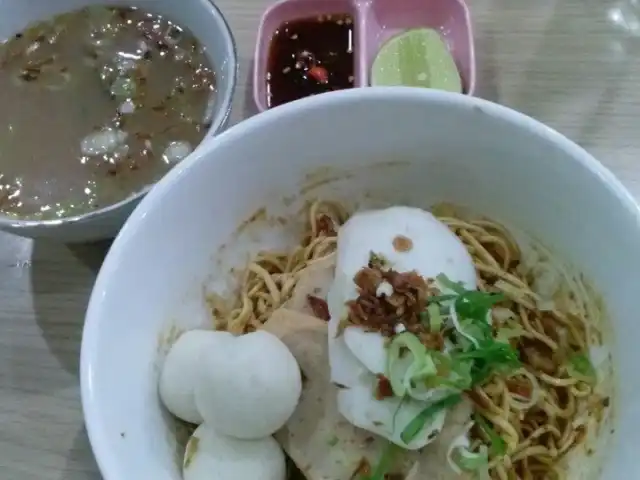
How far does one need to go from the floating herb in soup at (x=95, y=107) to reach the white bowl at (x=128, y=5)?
0.02 meters

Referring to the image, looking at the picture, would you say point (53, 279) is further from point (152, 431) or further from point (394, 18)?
point (394, 18)

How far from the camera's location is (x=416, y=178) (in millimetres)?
1048

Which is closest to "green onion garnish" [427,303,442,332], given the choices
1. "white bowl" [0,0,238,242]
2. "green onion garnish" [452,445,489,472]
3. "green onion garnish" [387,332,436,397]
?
"green onion garnish" [387,332,436,397]

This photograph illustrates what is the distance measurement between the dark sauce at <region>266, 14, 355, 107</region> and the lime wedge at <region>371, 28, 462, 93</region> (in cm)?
7

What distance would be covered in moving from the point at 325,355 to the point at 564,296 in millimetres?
330

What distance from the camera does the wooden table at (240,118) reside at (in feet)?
3.76

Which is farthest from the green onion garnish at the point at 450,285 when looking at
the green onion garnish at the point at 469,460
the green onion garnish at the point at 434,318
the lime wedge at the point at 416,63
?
the lime wedge at the point at 416,63

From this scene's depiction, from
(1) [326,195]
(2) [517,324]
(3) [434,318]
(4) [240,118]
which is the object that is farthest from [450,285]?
(4) [240,118]

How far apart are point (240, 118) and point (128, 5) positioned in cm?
28

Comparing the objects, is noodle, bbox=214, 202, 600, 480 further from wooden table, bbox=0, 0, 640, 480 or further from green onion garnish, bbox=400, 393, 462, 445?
wooden table, bbox=0, 0, 640, 480

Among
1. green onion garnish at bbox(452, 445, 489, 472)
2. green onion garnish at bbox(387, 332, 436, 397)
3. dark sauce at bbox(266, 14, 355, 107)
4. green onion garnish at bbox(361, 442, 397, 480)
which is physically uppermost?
green onion garnish at bbox(387, 332, 436, 397)

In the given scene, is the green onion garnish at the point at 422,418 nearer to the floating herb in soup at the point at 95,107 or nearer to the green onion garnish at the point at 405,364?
the green onion garnish at the point at 405,364

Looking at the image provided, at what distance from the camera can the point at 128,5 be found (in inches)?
53.5

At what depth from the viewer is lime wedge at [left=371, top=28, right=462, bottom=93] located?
56.1 inches
